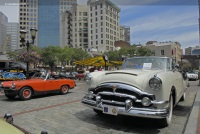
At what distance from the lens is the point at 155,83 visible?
468 cm

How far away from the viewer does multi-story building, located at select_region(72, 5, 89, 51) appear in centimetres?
11731

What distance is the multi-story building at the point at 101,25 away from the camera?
10606cm

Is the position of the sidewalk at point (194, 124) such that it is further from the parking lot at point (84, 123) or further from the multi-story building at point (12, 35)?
the multi-story building at point (12, 35)

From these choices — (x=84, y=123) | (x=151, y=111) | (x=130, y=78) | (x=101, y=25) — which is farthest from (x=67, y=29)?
(x=151, y=111)

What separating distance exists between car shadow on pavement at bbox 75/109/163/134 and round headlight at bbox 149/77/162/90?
1035 mm

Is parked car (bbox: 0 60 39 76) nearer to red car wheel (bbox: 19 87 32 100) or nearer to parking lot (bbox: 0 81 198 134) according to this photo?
red car wheel (bbox: 19 87 32 100)

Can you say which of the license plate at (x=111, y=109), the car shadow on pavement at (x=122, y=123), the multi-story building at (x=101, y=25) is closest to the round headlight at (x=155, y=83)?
the license plate at (x=111, y=109)

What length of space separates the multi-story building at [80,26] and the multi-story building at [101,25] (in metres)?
5.60

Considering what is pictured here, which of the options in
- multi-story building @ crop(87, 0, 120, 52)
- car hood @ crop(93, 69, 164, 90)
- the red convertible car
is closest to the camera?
car hood @ crop(93, 69, 164, 90)

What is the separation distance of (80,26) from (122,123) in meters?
116

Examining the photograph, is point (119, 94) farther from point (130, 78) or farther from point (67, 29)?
point (67, 29)

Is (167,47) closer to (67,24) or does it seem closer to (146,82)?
(67,24)

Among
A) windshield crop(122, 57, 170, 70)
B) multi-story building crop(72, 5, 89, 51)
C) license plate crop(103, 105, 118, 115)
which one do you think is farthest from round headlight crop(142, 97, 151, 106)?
multi-story building crop(72, 5, 89, 51)

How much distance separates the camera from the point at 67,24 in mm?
120062
